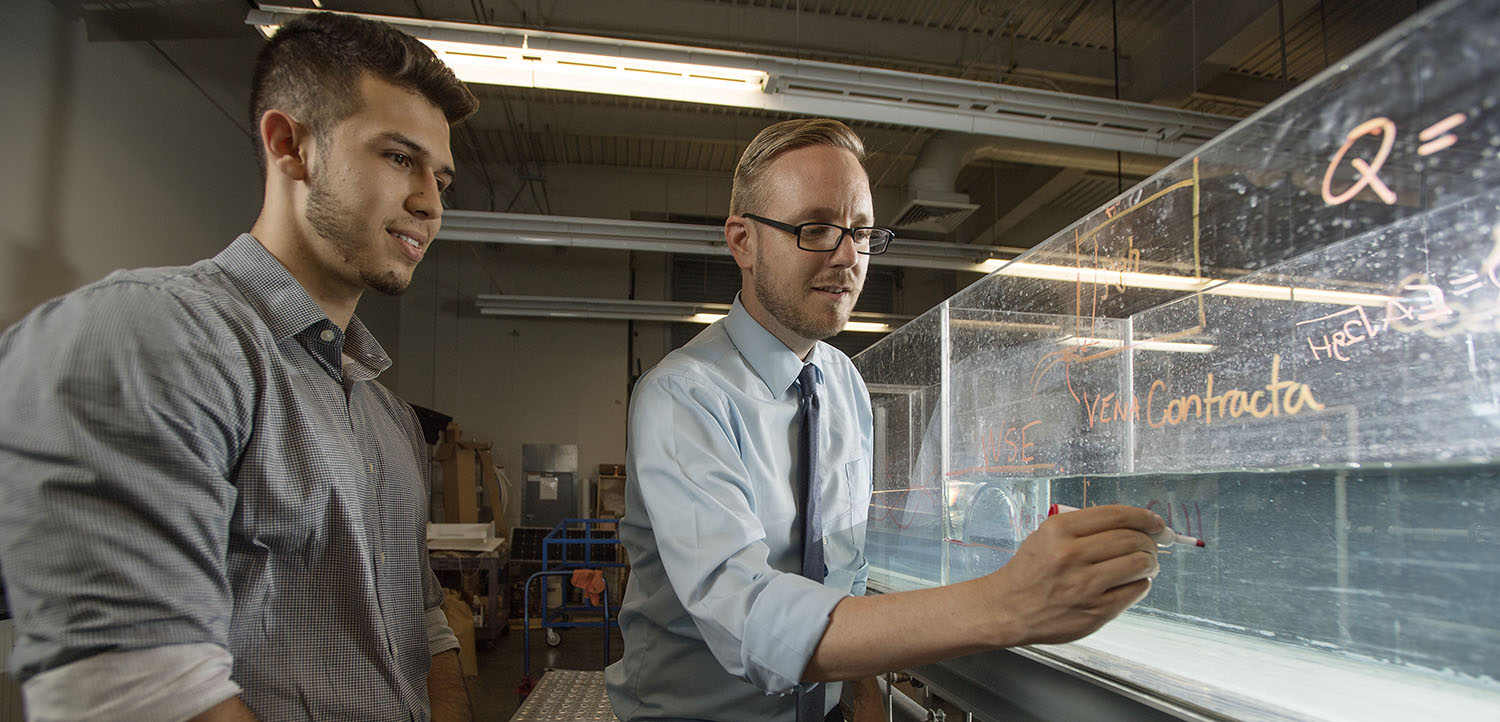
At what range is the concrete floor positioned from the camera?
5.13 m

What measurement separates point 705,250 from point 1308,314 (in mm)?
5980

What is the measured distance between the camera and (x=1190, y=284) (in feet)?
3.36

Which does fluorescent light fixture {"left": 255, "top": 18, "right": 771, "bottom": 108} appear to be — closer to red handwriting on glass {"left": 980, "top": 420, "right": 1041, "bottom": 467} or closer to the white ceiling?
the white ceiling

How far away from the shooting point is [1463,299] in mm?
650

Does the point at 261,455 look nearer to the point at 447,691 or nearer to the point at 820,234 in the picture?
the point at 447,691

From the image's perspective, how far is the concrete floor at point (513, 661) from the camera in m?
5.13

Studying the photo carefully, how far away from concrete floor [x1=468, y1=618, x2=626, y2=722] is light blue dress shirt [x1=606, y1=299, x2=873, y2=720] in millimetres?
4084

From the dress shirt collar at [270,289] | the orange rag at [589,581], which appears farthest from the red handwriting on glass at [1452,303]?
the orange rag at [589,581]

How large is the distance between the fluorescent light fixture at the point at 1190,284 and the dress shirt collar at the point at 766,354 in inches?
20.1

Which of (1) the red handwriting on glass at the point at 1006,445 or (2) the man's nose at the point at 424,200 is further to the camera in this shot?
(1) the red handwriting on glass at the point at 1006,445

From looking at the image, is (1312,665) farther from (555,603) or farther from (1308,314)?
(555,603)

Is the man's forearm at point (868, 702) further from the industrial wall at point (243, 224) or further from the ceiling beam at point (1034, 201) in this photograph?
the ceiling beam at point (1034, 201)

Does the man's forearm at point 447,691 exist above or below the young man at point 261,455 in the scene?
below

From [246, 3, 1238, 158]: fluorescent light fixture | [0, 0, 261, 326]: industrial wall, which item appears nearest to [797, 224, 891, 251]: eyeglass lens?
[246, 3, 1238, 158]: fluorescent light fixture
